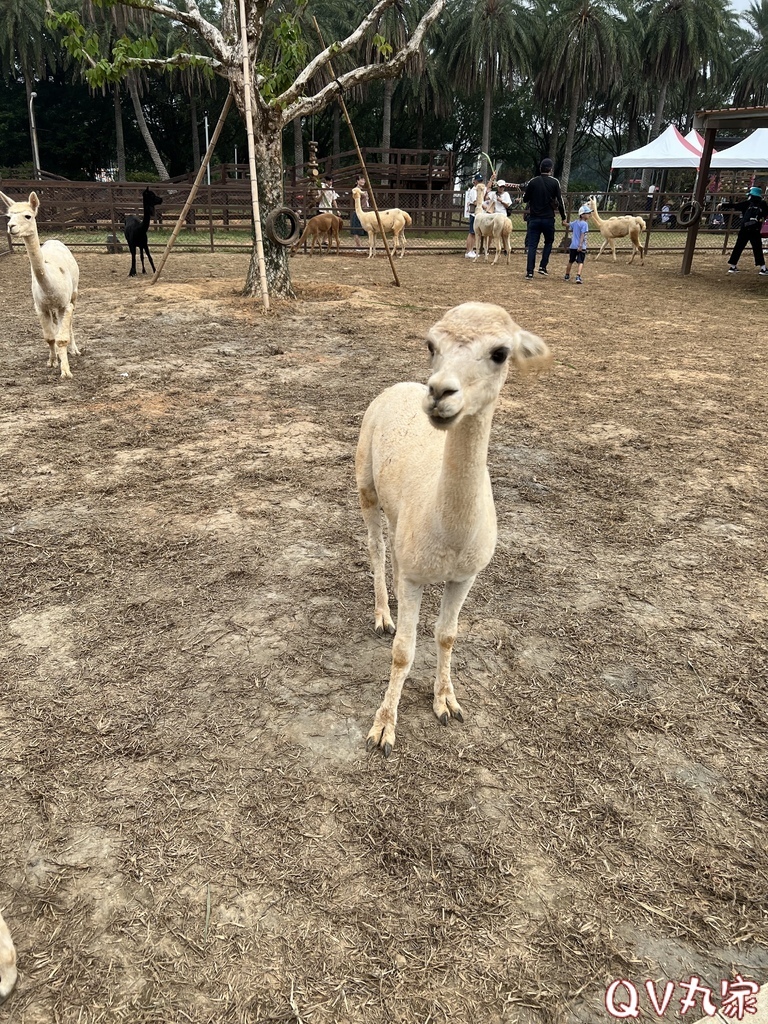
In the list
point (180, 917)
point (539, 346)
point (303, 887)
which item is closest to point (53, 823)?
point (180, 917)

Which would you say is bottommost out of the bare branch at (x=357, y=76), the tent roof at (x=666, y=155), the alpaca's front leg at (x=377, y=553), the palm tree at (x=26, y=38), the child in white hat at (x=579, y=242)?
the alpaca's front leg at (x=377, y=553)

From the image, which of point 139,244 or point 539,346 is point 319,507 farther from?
point 139,244

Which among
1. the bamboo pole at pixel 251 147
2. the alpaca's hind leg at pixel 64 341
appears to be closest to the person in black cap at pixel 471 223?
the bamboo pole at pixel 251 147

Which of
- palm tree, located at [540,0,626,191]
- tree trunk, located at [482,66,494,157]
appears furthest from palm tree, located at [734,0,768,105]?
A: tree trunk, located at [482,66,494,157]

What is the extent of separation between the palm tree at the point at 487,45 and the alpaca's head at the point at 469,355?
40.6m

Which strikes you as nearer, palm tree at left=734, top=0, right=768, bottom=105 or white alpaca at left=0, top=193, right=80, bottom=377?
white alpaca at left=0, top=193, right=80, bottom=377

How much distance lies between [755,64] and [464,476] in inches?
2376

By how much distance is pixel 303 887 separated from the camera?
202 centimetres

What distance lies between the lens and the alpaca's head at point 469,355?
181 centimetres

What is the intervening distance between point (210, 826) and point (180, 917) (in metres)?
0.31

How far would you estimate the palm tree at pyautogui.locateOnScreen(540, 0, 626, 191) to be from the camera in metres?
38.2

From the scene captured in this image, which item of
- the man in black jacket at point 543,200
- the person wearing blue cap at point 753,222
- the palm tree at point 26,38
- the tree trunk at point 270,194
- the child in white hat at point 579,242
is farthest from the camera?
the palm tree at point 26,38

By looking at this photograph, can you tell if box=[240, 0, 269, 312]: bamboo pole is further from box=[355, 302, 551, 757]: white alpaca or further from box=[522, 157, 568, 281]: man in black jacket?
box=[355, 302, 551, 757]: white alpaca

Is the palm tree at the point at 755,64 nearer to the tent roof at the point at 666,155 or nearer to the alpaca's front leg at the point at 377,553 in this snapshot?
the tent roof at the point at 666,155
